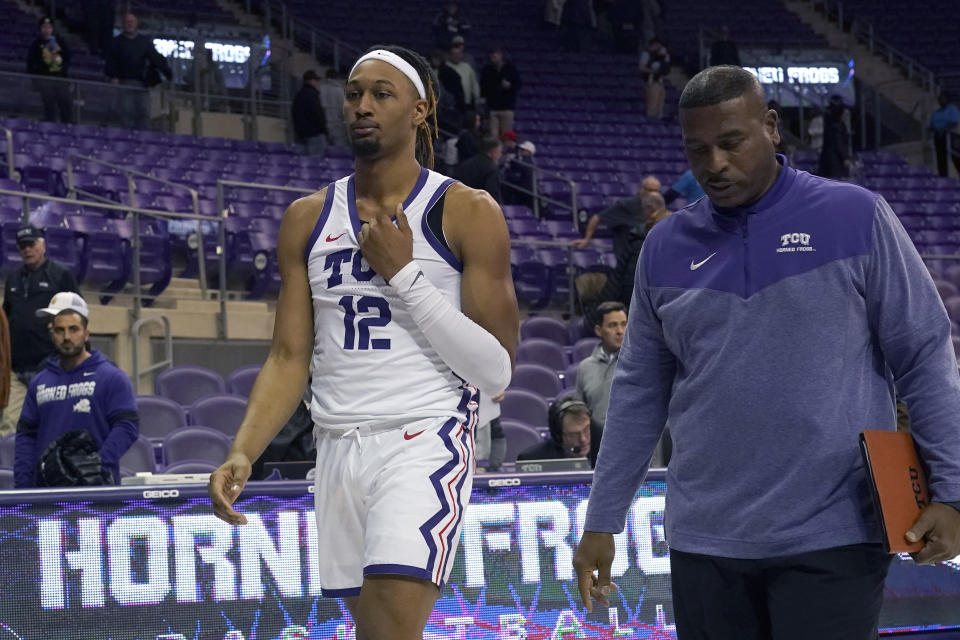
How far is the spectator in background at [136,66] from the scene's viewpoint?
17.0 metres

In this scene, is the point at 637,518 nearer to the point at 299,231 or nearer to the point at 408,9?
the point at 299,231

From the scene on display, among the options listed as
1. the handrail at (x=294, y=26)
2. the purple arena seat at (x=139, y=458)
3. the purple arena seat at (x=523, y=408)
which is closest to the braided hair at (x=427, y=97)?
the purple arena seat at (x=139, y=458)

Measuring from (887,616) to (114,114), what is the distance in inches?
512

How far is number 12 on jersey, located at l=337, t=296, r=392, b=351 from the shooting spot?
355 centimetres

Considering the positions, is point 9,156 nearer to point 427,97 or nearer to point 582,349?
point 582,349

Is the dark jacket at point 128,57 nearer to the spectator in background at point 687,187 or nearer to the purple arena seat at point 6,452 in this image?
the spectator in background at point 687,187

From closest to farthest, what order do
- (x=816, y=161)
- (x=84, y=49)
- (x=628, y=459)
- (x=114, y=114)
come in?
(x=628, y=459) < (x=114, y=114) < (x=84, y=49) < (x=816, y=161)

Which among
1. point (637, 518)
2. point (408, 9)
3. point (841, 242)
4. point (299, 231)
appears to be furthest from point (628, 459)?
point (408, 9)

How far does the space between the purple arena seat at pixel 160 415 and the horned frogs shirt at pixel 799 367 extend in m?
7.15

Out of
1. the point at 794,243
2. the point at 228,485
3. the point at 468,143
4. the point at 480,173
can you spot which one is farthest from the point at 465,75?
the point at 794,243

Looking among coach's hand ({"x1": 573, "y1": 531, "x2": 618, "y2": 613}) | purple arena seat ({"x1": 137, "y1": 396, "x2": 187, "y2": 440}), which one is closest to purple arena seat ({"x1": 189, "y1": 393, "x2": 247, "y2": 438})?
purple arena seat ({"x1": 137, "y1": 396, "x2": 187, "y2": 440})

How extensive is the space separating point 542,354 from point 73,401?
5133mm

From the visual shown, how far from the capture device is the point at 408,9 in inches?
941

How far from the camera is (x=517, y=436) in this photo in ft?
31.0
